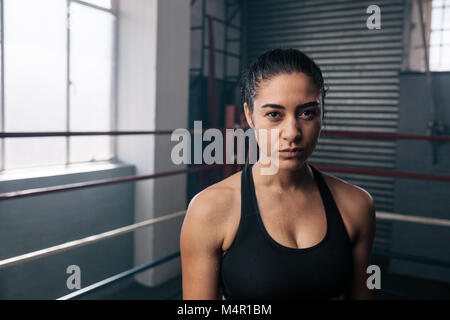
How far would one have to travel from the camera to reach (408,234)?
5.36 m

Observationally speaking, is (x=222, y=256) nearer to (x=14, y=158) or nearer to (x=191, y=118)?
(x=14, y=158)

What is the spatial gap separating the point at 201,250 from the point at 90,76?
12.1ft

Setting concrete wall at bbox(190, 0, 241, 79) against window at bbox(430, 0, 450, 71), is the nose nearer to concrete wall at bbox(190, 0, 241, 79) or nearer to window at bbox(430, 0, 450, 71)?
concrete wall at bbox(190, 0, 241, 79)

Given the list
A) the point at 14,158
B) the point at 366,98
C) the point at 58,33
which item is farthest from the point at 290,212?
the point at 366,98

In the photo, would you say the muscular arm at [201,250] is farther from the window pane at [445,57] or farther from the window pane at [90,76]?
the window pane at [445,57]

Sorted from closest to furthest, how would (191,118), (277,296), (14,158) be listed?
(277,296) → (14,158) → (191,118)

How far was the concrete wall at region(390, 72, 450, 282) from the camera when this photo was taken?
16.8 ft

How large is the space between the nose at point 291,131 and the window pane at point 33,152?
321cm

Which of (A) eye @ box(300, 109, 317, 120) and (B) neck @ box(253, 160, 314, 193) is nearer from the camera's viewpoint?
(A) eye @ box(300, 109, 317, 120)

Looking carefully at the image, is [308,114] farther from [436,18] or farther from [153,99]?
[436,18]

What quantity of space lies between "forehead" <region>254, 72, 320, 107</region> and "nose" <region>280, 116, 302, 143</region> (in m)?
0.04

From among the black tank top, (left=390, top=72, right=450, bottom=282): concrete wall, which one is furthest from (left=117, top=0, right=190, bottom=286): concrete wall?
the black tank top

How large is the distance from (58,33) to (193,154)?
2.12m

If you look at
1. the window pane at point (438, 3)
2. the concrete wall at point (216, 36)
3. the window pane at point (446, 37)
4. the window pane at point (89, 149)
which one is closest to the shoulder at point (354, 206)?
the window pane at point (89, 149)
